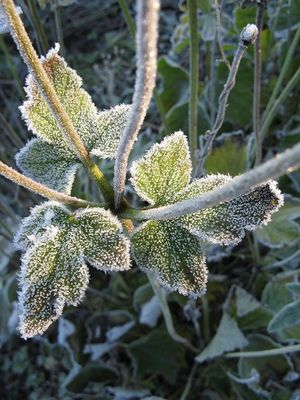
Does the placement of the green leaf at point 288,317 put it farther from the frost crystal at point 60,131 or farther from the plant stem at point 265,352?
the frost crystal at point 60,131

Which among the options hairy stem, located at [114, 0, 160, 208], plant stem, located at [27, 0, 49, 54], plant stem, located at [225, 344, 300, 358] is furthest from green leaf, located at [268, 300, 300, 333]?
plant stem, located at [27, 0, 49, 54]

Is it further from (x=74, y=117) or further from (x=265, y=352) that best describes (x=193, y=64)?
(x=265, y=352)

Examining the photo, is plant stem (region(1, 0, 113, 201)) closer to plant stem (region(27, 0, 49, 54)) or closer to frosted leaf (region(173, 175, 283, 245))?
frosted leaf (region(173, 175, 283, 245))

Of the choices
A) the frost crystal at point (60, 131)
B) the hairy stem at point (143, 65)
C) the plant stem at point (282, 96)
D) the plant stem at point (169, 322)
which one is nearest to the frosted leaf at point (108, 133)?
the frost crystal at point (60, 131)

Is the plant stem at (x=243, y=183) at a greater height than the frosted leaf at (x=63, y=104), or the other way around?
the frosted leaf at (x=63, y=104)

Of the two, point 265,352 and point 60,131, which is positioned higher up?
point 60,131

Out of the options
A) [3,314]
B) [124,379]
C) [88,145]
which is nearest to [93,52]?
[3,314]

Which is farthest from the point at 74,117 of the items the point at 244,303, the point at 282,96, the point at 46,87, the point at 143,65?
the point at 244,303
